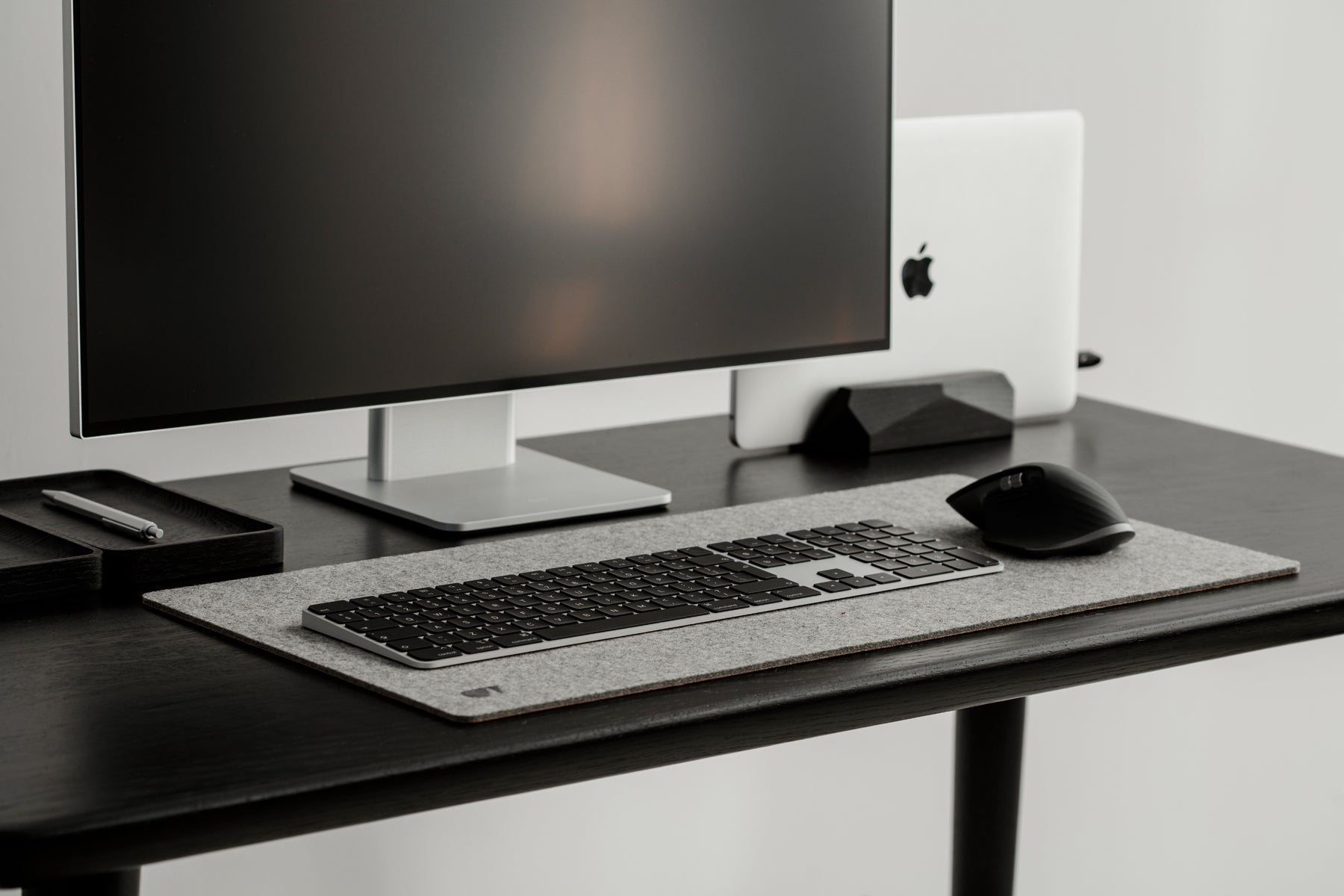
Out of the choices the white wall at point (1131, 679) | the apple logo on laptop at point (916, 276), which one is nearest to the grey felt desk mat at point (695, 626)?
the apple logo on laptop at point (916, 276)

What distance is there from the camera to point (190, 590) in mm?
1110

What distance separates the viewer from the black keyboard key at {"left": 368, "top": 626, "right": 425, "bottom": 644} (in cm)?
98

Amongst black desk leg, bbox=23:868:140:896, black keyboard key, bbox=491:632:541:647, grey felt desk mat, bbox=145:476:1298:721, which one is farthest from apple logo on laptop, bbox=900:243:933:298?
black desk leg, bbox=23:868:140:896

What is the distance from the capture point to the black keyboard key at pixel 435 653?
0.96 meters

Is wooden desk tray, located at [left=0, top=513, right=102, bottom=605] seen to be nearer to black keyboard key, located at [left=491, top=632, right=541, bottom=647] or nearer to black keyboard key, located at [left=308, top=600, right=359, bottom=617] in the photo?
black keyboard key, located at [left=308, top=600, right=359, bottom=617]

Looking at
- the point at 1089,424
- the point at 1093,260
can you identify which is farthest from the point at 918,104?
the point at 1089,424

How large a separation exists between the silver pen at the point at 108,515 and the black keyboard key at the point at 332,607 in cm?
18

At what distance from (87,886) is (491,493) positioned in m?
0.55

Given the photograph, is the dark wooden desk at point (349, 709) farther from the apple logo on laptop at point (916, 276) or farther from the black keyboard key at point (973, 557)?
A: the apple logo on laptop at point (916, 276)

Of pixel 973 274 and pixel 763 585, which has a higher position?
pixel 973 274

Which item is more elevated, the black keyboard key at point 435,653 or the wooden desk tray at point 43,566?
the wooden desk tray at point 43,566

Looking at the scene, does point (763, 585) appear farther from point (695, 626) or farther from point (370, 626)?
point (370, 626)

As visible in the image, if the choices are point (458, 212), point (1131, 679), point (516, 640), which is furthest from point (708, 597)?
point (1131, 679)

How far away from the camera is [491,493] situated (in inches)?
53.6
